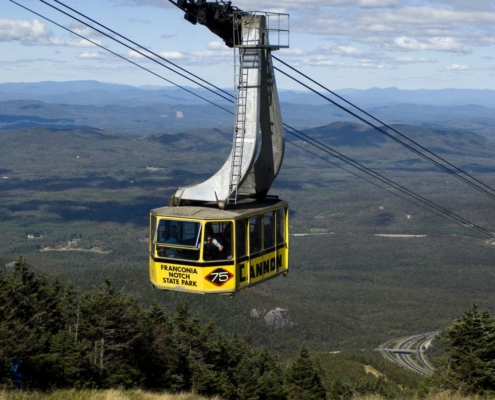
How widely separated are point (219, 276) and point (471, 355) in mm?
16344

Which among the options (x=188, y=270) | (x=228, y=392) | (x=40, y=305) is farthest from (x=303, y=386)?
(x=188, y=270)

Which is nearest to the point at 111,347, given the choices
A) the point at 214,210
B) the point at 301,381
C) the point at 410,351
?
the point at 301,381

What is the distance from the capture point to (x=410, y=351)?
136875mm

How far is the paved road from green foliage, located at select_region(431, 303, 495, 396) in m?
80.9

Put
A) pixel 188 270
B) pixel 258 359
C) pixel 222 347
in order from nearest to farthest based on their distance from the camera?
pixel 188 270
pixel 222 347
pixel 258 359

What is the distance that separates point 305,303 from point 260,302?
75.1ft

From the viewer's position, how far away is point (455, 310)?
6757 inches

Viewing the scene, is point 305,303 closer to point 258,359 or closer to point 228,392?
point 258,359

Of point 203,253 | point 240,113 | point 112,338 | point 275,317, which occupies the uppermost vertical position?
point 240,113

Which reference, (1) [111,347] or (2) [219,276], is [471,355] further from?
(2) [219,276]

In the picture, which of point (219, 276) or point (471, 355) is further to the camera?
point (471, 355)

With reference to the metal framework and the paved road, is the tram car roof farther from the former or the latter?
the paved road

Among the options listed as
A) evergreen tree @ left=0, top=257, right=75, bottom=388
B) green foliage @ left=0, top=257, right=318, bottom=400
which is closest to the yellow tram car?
green foliage @ left=0, top=257, right=318, bottom=400

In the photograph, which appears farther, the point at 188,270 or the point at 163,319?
the point at 163,319
